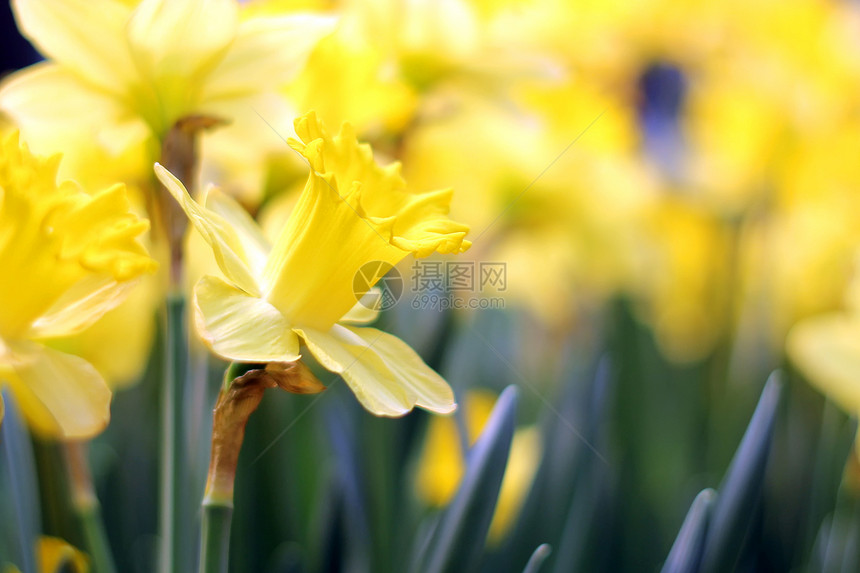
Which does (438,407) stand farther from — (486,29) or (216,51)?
(486,29)

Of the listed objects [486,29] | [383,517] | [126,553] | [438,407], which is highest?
[486,29]

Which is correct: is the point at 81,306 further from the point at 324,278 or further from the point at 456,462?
the point at 456,462

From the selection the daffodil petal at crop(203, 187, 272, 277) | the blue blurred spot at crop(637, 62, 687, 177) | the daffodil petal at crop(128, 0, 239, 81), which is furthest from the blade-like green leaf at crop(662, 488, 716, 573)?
the blue blurred spot at crop(637, 62, 687, 177)

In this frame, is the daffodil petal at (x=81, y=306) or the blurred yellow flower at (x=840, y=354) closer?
the daffodil petal at (x=81, y=306)

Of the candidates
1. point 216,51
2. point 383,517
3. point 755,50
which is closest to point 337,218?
point 216,51

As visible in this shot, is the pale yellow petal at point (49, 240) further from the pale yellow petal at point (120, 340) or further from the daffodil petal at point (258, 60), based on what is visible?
the pale yellow petal at point (120, 340)

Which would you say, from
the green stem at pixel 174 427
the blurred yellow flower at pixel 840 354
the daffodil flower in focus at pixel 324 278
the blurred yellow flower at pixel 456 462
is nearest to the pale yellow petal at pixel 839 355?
the blurred yellow flower at pixel 840 354
